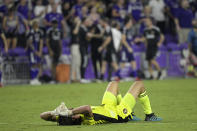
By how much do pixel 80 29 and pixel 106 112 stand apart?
1301 centimetres

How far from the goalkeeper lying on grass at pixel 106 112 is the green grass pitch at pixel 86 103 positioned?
0.41 feet

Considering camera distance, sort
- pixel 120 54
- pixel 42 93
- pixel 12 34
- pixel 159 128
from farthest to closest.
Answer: pixel 120 54 → pixel 12 34 → pixel 42 93 → pixel 159 128

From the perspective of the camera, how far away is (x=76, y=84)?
22.1m

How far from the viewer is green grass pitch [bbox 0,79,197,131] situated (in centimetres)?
991

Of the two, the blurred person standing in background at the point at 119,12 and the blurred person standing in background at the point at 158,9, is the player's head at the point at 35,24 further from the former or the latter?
the blurred person standing in background at the point at 158,9

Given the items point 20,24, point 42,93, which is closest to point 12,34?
point 20,24

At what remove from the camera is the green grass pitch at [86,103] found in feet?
32.5

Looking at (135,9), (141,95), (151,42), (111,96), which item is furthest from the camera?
(135,9)

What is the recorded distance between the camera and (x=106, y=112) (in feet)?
32.4

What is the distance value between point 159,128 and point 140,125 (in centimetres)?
55

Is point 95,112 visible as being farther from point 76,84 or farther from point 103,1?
point 103,1

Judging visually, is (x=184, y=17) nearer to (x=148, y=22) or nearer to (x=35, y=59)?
(x=148, y=22)

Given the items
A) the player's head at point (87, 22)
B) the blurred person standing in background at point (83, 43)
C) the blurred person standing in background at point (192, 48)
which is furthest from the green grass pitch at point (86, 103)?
the player's head at point (87, 22)

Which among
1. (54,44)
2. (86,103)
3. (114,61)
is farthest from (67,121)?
(114,61)
